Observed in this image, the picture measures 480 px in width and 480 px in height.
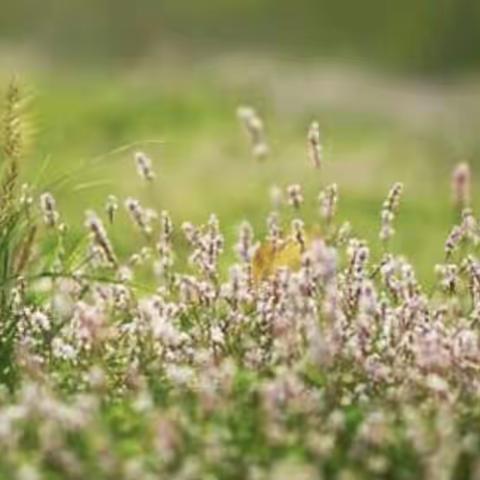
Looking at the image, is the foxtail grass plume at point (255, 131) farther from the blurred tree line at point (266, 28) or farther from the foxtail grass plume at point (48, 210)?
the blurred tree line at point (266, 28)

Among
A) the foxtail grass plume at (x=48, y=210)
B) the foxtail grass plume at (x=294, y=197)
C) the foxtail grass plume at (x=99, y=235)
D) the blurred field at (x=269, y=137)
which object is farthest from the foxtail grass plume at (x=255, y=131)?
the blurred field at (x=269, y=137)

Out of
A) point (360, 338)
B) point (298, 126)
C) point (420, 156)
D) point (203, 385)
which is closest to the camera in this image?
point (203, 385)

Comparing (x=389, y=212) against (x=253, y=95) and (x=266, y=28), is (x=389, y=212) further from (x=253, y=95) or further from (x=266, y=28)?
(x=266, y=28)

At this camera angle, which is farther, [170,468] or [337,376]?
[337,376]

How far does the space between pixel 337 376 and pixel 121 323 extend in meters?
1.10

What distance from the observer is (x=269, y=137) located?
23141 mm

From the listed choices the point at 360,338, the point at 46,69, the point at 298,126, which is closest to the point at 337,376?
the point at 360,338

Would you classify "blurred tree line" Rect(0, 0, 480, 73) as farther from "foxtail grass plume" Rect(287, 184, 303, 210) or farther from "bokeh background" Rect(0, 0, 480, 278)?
"foxtail grass plume" Rect(287, 184, 303, 210)

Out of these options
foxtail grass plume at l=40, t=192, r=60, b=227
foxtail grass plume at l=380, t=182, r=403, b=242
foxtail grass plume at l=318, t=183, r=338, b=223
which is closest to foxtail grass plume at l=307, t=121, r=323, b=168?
foxtail grass plume at l=318, t=183, r=338, b=223

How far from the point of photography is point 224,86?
26906mm

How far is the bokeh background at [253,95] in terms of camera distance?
19.6 metres

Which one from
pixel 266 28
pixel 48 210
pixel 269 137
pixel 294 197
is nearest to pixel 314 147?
pixel 294 197

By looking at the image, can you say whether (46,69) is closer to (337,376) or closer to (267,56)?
(267,56)

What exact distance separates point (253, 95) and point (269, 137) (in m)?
3.70
